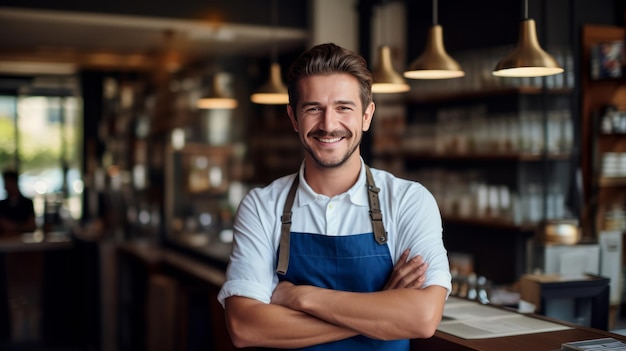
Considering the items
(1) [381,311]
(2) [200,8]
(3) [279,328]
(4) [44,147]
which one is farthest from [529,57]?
(4) [44,147]

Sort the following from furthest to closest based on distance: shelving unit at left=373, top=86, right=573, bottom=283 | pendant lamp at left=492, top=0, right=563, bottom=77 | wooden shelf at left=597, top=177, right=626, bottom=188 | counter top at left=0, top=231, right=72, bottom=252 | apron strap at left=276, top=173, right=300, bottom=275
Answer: counter top at left=0, top=231, right=72, bottom=252 < wooden shelf at left=597, top=177, right=626, bottom=188 < shelving unit at left=373, top=86, right=573, bottom=283 < pendant lamp at left=492, top=0, right=563, bottom=77 < apron strap at left=276, top=173, right=300, bottom=275

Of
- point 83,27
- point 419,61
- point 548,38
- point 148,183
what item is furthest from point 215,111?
point 419,61

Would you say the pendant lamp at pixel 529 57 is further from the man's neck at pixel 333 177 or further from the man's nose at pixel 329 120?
the man's nose at pixel 329 120

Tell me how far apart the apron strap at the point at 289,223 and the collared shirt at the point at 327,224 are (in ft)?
0.06

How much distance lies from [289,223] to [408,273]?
400mm

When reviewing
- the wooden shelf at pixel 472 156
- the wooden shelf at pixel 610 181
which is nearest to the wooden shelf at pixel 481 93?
the wooden shelf at pixel 472 156

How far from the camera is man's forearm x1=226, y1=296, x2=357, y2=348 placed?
220cm

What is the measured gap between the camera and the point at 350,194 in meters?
2.35

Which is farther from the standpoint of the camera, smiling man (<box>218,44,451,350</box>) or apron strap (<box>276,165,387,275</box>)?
apron strap (<box>276,165,387,275</box>)

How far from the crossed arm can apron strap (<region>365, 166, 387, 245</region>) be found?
0.09m

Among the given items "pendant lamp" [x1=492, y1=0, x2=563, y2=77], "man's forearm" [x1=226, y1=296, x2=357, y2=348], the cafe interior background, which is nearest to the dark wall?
the cafe interior background

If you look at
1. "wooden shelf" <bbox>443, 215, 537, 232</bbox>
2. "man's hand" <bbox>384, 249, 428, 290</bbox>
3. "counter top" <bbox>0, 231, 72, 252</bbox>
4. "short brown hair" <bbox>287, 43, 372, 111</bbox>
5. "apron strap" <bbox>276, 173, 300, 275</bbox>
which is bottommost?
"counter top" <bbox>0, 231, 72, 252</bbox>

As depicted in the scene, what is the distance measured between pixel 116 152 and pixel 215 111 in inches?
122

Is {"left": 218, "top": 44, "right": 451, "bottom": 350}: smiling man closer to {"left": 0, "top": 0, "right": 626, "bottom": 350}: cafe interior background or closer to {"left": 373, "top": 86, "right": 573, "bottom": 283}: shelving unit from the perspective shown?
{"left": 0, "top": 0, "right": 626, "bottom": 350}: cafe interior background
